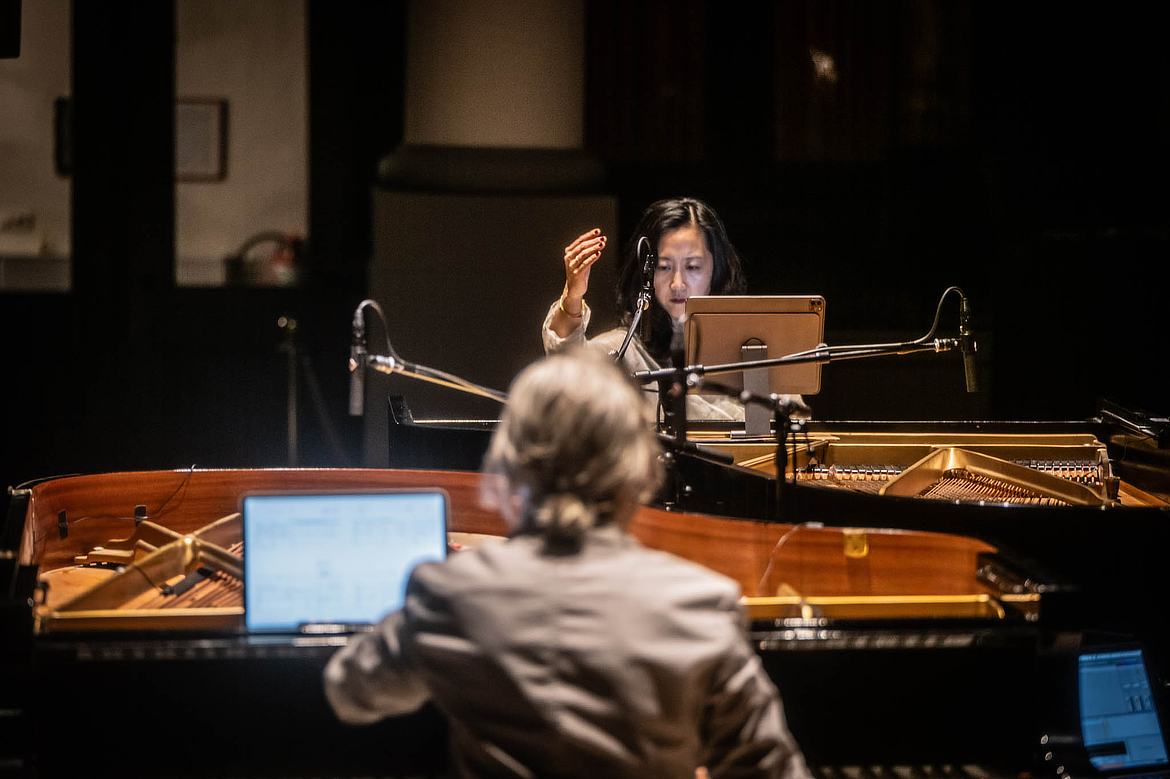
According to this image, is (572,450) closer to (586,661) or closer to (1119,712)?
(586,661)

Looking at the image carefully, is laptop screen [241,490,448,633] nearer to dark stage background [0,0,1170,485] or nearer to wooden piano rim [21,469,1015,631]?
wooden piano rim [21,469,1015,631]

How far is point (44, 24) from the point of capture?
16.7ft

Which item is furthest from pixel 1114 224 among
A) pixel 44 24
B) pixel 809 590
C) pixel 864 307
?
pixel 44 24

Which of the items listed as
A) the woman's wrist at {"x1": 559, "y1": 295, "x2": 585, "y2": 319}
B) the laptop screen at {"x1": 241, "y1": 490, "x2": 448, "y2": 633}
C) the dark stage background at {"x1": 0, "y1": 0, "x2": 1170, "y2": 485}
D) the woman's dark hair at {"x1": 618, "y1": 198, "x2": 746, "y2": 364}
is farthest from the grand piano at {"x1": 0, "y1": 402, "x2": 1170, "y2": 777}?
the dark stage background at {"x1": 0, "y1": 0, "x2": 1170, "y2": 485}

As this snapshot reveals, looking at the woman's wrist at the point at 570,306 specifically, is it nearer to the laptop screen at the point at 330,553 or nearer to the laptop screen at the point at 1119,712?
the laptop screen at the point at 330,553

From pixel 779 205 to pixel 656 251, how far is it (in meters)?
1.73

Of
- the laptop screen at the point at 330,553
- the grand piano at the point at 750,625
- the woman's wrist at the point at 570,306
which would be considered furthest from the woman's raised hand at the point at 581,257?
the laptop screen at the point at 330,553

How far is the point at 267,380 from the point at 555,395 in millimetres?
4255

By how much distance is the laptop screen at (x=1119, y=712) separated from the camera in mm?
2191

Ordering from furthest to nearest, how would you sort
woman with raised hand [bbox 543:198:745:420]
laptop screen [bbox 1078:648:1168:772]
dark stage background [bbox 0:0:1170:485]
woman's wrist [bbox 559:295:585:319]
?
dark stage background [bbox 0:0:1170:485] → woman with raised hand [bbox 543:198:745:420] → woman's wrist [bbox 559:295:585:319] → laptop screen [bbox 1078:648:1168:772]

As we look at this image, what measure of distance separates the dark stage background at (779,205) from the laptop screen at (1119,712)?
10.6ft

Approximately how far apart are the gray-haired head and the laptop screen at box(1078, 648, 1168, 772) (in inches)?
51.0

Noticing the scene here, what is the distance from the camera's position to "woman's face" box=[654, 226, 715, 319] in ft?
12.5

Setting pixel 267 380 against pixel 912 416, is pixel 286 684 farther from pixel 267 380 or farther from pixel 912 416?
pixel 912 416
